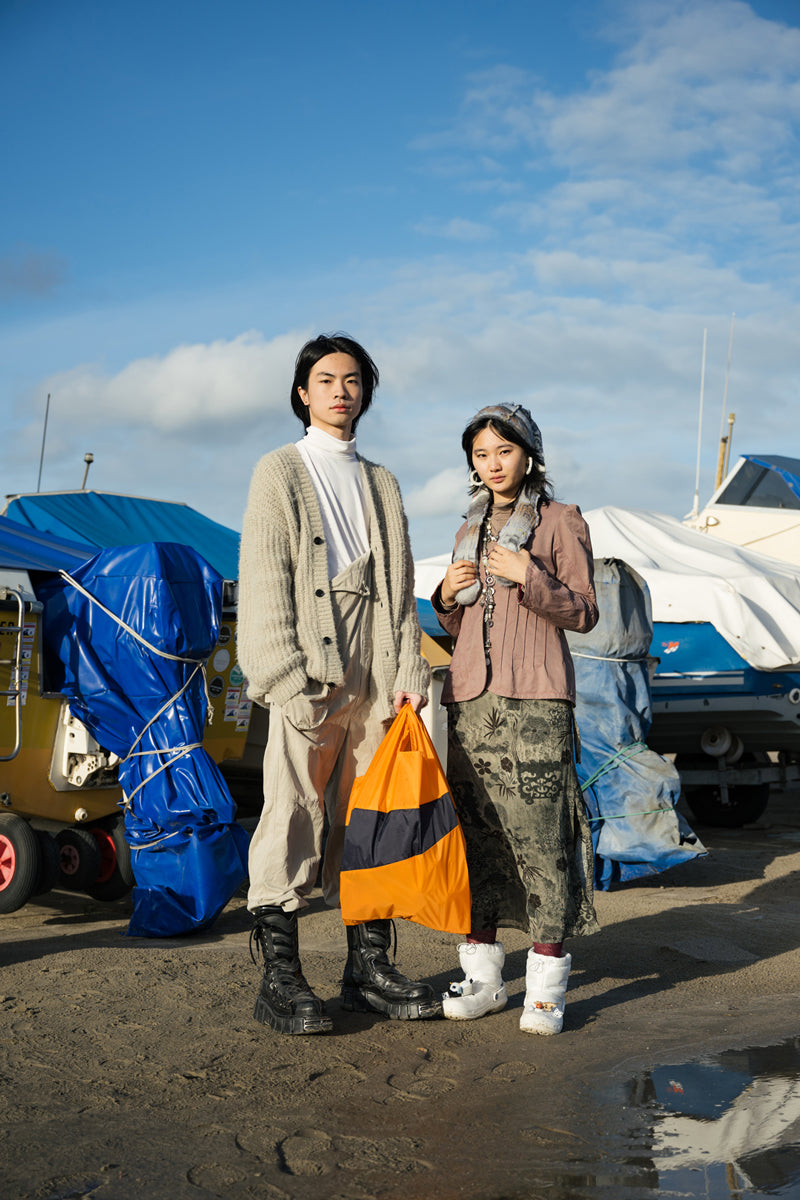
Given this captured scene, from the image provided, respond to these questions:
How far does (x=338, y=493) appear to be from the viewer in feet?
12.1

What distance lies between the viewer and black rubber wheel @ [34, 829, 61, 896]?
18.0 feet

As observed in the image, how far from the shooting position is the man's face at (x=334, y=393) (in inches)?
144

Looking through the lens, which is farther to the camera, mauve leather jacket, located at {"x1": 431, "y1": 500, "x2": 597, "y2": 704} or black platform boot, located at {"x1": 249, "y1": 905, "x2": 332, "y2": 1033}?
mauve leather jacket, located at {"x1": 431, "y1": 500, "x2": 597, "y2": 704}

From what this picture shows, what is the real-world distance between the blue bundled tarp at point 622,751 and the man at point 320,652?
3272 mm

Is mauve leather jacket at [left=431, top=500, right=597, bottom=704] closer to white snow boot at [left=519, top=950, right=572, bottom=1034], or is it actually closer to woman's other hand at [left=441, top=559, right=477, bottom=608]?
woman's other hand at [left=441, top=559, right=477, bottom=608]

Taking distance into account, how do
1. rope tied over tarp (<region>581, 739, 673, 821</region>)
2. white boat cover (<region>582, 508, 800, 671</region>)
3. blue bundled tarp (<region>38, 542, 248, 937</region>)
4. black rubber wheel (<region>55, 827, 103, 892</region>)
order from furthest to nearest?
white boat cover (<region>582, 508, 800, 671</region>) < rope tied over tarp (<region>581, 739, 673, 821</region>) < black rubber wheel (<region>55, 827, 103, 892</region>) < blue bundled tarp (<region>38, 542, 248, 937</region>)

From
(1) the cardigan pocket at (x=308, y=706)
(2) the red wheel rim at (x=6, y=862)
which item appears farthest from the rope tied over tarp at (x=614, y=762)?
(1) the cardigan pocket at (x=308, y=706)

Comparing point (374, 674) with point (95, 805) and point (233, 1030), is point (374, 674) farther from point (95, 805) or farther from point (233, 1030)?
point (95, 805)

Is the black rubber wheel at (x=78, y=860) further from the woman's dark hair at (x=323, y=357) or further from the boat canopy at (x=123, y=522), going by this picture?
the boat canopy at (x=123, y=522)

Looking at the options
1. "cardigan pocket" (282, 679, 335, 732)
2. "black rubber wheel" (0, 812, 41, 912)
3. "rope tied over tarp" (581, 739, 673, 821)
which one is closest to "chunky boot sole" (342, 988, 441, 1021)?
"cardigan pocket" (282, 679, 335, 732)

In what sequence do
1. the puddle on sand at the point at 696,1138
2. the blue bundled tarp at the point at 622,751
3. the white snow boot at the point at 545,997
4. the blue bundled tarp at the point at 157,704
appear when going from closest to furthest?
the puddle on sand at the point at 696,1138, the white snow boot at the point at 545,997, the blue bundled tarp at the point at 157,704, the blue bundled tarp at the point at 622,751

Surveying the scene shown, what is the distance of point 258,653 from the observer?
341cm

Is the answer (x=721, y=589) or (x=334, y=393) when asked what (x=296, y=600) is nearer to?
(x=334, y=393)

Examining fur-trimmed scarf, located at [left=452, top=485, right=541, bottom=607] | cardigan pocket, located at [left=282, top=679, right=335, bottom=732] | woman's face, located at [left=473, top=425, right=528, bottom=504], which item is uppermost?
woman's face, located at [left=473, top=425, right=528, bottom=504]
